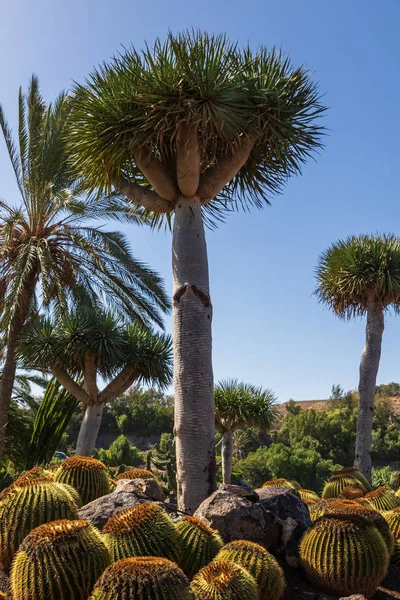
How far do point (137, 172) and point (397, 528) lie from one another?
5869 millimetres

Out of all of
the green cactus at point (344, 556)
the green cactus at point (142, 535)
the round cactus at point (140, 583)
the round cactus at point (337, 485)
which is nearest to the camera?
the round cactus at point (140, 583)

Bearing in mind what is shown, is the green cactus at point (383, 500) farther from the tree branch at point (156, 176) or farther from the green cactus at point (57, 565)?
the tree branch at point (156, 176)

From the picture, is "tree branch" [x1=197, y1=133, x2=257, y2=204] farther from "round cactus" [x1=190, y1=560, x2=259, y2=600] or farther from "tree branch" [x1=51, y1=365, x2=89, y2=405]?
"tree branch" [x1=51, y1=365, x2=89, y2=405]

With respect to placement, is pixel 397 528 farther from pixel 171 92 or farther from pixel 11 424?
pixel 11 424

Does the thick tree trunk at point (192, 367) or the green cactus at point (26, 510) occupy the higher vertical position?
the thick tree trunk at point (192, 367)

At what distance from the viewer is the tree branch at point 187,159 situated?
7242 mm

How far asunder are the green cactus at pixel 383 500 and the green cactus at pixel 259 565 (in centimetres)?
309

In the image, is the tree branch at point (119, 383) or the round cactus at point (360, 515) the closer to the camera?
the round cactus at point (360, 515)

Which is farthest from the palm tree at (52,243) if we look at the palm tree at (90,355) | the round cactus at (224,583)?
the round cactus at (224,583)

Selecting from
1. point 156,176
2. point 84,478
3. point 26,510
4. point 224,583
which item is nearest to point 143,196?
point 156,176

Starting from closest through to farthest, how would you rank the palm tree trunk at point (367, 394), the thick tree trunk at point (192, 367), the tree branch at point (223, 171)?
the thick tree trunk at point (192, 367)
the tree branch at point (223, 171)
the palm tree trunk at point (367, 394)

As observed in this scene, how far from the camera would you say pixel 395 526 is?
651 centimetres

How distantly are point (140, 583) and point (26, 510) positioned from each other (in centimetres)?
165

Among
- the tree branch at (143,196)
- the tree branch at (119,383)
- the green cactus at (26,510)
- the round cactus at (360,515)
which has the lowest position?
the round cactus at (360,515)
